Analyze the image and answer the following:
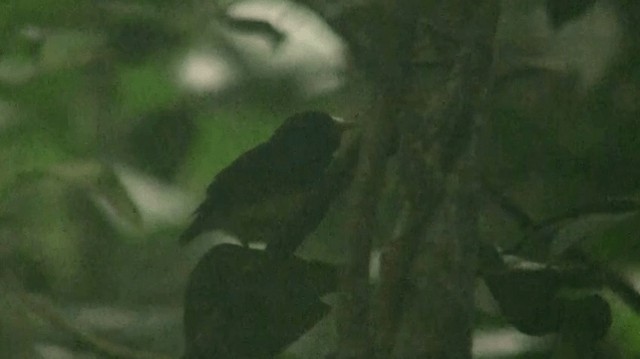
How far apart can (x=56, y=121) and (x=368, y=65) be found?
17cm

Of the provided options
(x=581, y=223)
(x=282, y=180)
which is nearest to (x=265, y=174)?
(x=282, y=180)

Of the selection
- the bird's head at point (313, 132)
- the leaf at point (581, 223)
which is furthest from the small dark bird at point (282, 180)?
the leaf at point (581, 223)

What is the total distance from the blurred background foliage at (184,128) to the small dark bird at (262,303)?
0.01 meters

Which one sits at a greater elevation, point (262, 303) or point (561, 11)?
point (561, 11)

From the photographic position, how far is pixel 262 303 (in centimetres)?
42

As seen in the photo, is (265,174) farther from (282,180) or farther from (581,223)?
(581,223)

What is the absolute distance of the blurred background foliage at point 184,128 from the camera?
0.43 meters

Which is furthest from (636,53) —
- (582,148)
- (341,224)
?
(341,224)

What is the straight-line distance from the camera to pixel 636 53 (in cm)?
45

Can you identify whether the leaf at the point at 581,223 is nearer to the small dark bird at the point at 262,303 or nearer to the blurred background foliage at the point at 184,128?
the blurred background foliage at the point at 184,128

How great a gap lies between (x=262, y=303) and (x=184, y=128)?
0.32ft

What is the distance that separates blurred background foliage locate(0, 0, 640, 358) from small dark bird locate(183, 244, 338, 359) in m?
0.01

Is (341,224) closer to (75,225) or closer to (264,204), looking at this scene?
(264,204)

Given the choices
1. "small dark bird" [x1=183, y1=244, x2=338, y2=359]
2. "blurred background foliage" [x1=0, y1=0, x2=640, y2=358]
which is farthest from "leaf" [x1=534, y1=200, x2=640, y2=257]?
"small dark bird" [x1=183, y1=244, x2=338, y2=359]
